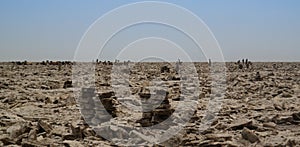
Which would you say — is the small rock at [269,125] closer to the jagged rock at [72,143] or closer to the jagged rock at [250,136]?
the jagged rock at [250,136]

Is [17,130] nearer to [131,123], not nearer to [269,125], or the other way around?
[131,123]

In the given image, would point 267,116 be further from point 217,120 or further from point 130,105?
point 130,105

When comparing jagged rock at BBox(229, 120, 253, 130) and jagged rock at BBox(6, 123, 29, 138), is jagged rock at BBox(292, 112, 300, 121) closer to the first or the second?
jagged rock at BBox(229, 120, 253, 130)

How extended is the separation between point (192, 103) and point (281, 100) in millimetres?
2494

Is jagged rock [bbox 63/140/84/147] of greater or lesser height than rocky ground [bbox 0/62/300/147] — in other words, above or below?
below

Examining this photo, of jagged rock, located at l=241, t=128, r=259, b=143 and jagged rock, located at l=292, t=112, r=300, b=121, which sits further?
jagged rock, located at l=292, t=112, r=300, b=121

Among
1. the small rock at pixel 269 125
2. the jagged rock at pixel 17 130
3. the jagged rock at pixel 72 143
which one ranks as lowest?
the jagged rock at pixel 72 143

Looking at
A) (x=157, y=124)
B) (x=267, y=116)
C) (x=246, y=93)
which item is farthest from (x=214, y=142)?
(x=246, y=93)

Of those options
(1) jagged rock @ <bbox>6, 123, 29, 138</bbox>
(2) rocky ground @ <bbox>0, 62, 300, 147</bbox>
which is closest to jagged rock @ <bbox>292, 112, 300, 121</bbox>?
(2) rocky ground @ <bbox>0, 62, 300, 147</bbox>

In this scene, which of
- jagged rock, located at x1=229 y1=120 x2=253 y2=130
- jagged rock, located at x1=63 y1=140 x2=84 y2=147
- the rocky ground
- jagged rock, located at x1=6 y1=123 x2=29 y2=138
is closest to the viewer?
jagged rock, located at x1=63 y1=140 x2=84 y2=147

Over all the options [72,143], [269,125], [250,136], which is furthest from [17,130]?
[269,125]

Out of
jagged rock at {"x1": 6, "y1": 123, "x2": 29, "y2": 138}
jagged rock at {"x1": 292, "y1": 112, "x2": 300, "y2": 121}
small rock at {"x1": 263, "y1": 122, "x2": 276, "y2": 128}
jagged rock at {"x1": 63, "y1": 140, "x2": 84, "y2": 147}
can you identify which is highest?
jagged rock at {"x1": 292, "y1": 112, "x2": 300, "y2": 121}

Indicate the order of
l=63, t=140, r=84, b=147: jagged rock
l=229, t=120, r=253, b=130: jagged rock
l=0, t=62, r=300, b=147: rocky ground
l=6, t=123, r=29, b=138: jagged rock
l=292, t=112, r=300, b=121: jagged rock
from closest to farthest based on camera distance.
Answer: l=63, t=140, r=84, b=147: jagged rock < l=0, t=62, r=300, b=147: rocky ground < l=6, t=123, r=29, b=138: jagged rock < l=229, t=120, r=253, b=130: jagged rock < l=292, t=112, r=300, b=121: jagged rock

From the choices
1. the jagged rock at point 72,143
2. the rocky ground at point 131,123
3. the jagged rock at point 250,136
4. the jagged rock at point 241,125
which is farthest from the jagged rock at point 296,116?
the jagged rock at point 72,143
